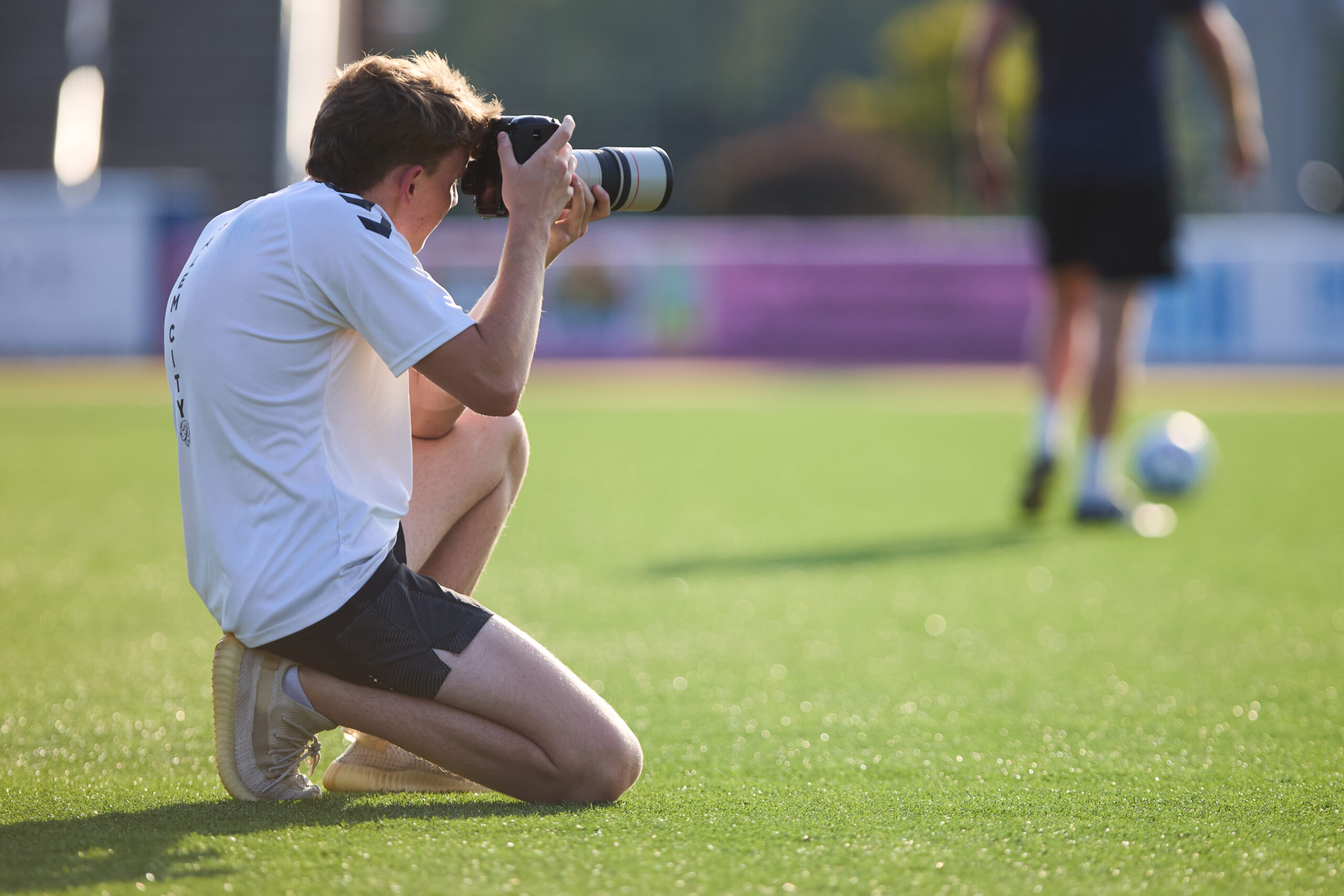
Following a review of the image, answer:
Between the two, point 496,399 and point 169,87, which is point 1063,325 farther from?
point 169,87

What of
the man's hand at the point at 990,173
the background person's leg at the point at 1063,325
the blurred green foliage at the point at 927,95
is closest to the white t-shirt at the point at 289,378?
the background person's leg at the point at 1063,325

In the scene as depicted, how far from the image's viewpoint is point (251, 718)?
2201mm

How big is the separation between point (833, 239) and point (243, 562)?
1409cm

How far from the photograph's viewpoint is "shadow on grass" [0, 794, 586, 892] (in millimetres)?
1844

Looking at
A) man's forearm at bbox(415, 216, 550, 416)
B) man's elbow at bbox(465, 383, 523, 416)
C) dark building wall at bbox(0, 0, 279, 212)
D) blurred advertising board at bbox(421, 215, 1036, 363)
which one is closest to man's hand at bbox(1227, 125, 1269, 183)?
man's forearm at bbox(415, 216, 550, 416)

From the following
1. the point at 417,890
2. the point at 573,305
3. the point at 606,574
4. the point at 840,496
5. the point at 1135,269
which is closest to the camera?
the point at 417,890

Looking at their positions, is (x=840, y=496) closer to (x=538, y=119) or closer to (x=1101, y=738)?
(x=1101, y=738)

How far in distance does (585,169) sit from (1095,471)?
3.44 metres

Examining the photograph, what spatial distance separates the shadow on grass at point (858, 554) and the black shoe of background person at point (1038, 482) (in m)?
0.21

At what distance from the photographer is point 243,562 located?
2.15 m

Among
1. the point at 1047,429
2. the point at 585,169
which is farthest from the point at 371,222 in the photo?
the point at 1047,429

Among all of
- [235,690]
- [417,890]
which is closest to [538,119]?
[235,690]

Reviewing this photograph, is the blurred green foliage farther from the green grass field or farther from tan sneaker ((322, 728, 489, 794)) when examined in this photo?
tan sneaker ((322, 728, 489, 794))

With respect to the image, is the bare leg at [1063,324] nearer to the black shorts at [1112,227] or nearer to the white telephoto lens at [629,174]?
the black shorts at [1112,227]
